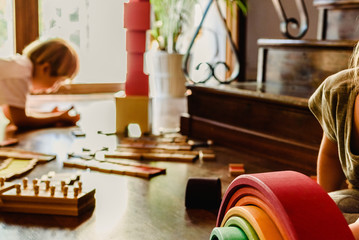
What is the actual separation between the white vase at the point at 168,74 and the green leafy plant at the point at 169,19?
0.52 ft

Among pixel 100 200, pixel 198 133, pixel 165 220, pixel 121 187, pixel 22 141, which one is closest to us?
pixel 165 220

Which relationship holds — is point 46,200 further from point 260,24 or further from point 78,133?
point 260,24

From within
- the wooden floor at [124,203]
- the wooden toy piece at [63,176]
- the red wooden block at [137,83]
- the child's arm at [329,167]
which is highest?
the red wooden block at [137,83]

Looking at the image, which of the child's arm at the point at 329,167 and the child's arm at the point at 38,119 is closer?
the child's arm at the point at 329,167

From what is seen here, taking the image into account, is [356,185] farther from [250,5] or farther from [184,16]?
[184,16]

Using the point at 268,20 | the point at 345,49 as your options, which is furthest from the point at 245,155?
the point at 268,20

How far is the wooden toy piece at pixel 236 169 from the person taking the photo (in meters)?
1.75

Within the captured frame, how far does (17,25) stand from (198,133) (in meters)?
2.09

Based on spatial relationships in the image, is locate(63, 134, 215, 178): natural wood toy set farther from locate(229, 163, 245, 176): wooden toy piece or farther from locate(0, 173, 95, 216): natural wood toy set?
locate(0, 173, 95, 216): natural wood toy set

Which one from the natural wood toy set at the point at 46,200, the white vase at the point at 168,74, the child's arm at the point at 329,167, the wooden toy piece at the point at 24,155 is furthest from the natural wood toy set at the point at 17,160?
the white vase at the point at 168,74

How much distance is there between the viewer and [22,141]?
2.24 m

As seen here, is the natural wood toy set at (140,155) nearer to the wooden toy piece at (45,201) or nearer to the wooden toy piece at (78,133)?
the wooden toy piece at (78,133)

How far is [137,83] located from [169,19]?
1.86 meters

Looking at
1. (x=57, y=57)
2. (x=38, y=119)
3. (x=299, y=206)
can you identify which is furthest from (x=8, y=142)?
(x=299, y=206)
